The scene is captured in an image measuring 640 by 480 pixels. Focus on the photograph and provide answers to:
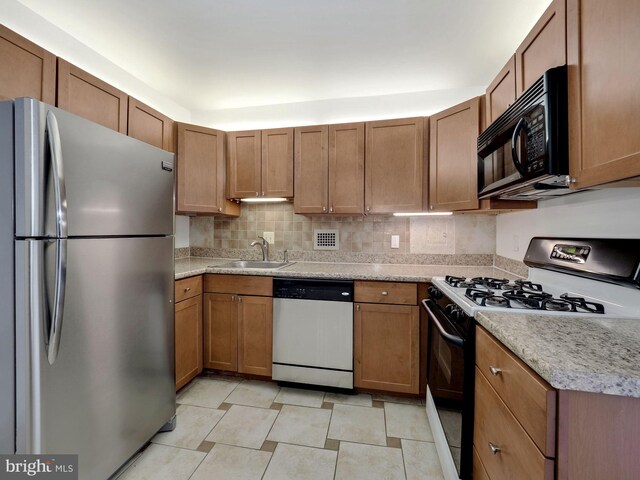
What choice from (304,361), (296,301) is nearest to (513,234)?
(296,301)

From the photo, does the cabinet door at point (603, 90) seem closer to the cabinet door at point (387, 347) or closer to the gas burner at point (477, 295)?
the gas burner at point (477, 295)

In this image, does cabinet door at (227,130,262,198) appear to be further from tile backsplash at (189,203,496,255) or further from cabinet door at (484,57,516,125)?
cabinet door at (484,57,516,125)

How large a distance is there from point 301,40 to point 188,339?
7.37 ft

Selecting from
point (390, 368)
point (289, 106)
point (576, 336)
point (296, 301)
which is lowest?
point (390, 368)

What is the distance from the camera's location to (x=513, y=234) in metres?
2.00

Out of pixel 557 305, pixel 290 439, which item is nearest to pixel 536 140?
pixel 557 305

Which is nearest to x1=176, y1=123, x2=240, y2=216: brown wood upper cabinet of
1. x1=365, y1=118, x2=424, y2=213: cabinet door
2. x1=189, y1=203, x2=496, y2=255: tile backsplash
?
x1=189, y1=203, x2=496, y2=255: tile backsplash

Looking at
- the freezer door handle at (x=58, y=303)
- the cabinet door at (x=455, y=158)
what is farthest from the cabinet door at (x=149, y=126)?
the cabinet door at (x=455, y=158)

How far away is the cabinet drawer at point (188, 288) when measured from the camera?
6.43 ft

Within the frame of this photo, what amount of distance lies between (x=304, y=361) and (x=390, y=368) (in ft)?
2.05

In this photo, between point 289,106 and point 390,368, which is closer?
point 390,368

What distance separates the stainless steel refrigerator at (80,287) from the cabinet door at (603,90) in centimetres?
179

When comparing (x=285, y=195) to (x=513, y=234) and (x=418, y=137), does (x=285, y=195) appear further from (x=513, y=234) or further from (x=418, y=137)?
(x=513, y=234)

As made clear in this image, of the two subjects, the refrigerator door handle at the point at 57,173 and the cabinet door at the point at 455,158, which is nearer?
the refrigerator door handle at the point at 57,173
